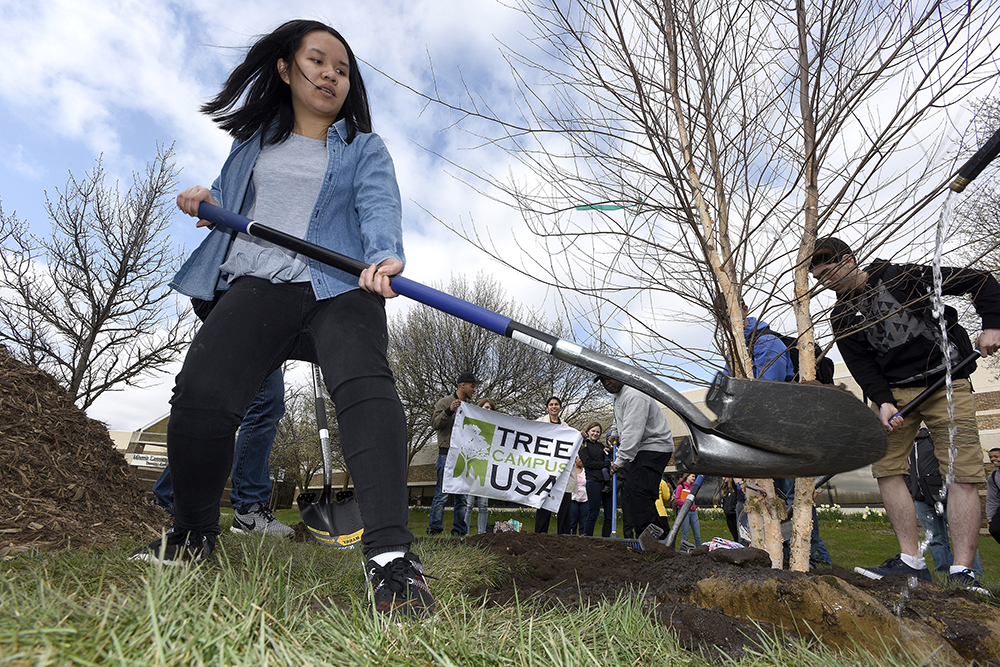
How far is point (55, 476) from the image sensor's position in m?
3.60

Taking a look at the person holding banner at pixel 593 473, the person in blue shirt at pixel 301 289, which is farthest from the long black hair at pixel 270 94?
the person holding banner at pixel 593 473

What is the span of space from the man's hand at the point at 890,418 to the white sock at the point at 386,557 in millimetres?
3185

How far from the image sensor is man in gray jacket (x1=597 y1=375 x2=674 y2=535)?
6094 mm

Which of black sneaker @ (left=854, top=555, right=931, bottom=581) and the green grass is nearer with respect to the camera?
the green grass

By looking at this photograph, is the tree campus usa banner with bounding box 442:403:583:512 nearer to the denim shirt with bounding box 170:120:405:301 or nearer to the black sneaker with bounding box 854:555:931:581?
the black sneaker with bounding box 854:555:931:581

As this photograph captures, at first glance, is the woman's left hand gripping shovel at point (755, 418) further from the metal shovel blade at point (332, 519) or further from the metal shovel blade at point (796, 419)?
the metal shovel blade at point (332, 519)

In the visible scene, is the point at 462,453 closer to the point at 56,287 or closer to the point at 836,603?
the point at 836,603

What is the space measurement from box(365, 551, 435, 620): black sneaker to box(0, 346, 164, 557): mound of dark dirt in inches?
85.8

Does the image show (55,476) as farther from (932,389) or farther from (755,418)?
(932,389)

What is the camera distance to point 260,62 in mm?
2641

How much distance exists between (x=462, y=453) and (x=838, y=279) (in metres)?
5.82

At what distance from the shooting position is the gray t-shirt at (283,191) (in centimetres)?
A: 232

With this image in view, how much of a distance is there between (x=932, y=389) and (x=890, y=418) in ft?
0.95

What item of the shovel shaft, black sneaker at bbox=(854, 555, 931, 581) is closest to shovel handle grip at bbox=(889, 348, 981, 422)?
black sneaker at bbox=(854, 555, 931, 581)
